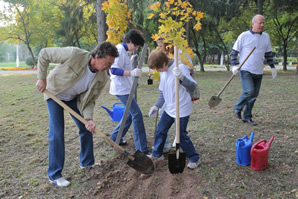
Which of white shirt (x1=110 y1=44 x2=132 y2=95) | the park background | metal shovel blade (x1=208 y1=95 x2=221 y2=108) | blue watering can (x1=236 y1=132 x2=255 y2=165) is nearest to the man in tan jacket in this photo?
the park background

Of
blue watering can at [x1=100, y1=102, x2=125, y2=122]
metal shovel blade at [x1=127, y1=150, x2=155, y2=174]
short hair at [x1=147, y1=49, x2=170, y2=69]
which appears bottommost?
metal shovel blade at [x1=127, y1=150, x2=155, y2=174]

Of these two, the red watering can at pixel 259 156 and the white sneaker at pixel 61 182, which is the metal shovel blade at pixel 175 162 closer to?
the red watering can at pixel 259 156

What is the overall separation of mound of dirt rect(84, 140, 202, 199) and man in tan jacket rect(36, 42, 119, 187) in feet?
1.36

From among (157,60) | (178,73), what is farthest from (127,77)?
(178,73)

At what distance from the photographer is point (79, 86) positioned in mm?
2939

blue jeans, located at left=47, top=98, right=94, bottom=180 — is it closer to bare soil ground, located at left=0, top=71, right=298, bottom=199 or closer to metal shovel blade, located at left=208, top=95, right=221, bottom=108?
bare soil ground, located at left=0, top=71, right=298, bottom=199

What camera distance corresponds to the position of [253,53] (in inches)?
194

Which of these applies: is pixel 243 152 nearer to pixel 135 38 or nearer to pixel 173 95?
pixel 173 95

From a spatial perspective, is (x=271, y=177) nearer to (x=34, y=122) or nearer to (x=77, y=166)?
(x=77, y=166)

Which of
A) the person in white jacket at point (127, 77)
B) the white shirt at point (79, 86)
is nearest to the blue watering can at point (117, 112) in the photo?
the person in white jacket at point (127, 77)

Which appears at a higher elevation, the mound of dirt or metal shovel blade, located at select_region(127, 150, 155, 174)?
metal shovel blade, located at select_region(127, 150, 155, 174)

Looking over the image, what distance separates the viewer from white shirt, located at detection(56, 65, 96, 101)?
2906mm

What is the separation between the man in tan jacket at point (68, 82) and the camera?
8.96 feet

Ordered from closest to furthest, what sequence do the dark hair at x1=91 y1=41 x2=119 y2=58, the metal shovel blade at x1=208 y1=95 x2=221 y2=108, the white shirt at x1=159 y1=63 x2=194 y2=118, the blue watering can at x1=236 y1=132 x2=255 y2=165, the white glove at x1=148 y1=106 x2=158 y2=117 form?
the dark hair at x1=91 y1=41 x2=119 y2=58, the white shirt at x1=159 y1=63 x2=194 y2=118, the blue watering can at x1=236 y1=132 x2=255 y2=165, the white glove at x1=148 y1=106 x2=158 y2=117, the metal shovel blade at x1=208 y1=95 x2=221 y2=108
